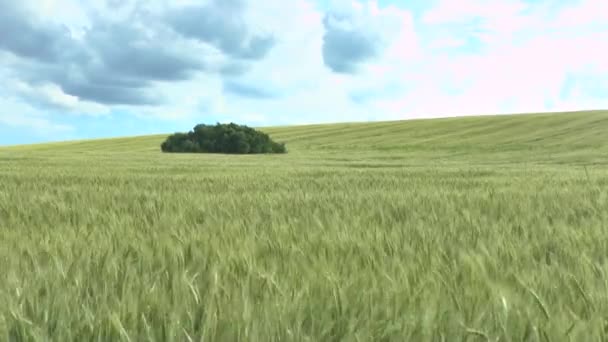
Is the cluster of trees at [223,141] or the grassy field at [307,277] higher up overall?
the grassy field at [307,277]

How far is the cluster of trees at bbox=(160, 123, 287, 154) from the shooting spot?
48.9m

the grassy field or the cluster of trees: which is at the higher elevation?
the grassy field

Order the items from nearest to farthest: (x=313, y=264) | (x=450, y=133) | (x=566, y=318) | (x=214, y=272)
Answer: (x=566, y=318), (x=214, y=272), (x=313, y=264), (x=450, y=133)

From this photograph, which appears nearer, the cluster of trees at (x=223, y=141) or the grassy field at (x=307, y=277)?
the grassy field at (x=307, y=277)

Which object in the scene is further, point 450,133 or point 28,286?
point 450,133

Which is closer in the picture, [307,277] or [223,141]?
[307,277]

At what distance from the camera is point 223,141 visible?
50875 millimetres

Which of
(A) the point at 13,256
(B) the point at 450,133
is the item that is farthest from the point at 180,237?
(B) the point at 450,133

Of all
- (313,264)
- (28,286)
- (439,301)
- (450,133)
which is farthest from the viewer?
(450,133)

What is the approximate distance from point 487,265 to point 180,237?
126 cm

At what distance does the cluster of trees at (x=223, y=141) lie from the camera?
48.9 m

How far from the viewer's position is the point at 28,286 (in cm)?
165

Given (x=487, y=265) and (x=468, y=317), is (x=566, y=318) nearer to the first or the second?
(x=468, y=317)

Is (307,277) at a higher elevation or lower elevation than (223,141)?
higher
